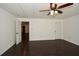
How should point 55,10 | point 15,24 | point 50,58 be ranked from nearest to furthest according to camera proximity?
point 50,58 < point 55,10 < point 15,24

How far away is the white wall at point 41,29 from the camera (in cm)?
747

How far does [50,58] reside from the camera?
0.77 meters

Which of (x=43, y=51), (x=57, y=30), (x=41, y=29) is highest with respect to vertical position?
(x=41, y=29)

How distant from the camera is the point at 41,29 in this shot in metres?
7.64

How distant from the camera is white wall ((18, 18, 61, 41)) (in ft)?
24.5

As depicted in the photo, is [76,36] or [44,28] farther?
[44,28]

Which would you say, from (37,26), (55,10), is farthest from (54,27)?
(55,10)

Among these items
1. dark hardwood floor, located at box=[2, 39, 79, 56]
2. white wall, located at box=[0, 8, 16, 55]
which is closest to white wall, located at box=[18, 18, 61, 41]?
dark hardwood floor, located at box=[2, 39, 79, 56]

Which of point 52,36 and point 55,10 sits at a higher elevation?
point 55,10

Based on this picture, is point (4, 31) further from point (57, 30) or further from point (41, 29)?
point (57, 30)

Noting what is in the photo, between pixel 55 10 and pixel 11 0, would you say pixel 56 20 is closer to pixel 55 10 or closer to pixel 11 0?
pixel 55 10

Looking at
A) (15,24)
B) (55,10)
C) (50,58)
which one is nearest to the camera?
(50,58)

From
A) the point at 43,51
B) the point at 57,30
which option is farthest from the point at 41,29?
the point at 43,51

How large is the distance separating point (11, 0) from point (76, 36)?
5.54 meters
